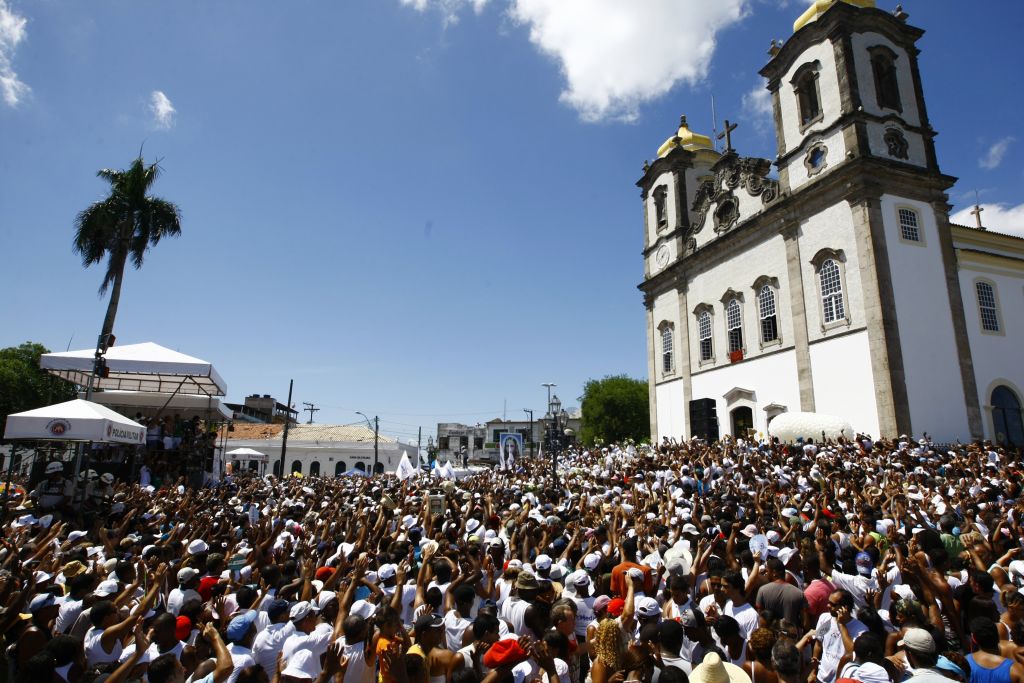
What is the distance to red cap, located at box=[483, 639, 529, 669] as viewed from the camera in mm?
3894

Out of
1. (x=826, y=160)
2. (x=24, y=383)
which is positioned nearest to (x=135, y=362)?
(x=826, y=160)

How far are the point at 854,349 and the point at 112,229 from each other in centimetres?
2906

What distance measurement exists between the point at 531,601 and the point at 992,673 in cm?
309

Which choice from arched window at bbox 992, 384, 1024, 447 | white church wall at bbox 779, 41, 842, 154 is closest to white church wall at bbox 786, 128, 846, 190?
white church wall at bbox 779, 41, 842, 154

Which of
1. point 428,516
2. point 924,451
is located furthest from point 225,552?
point 924,451

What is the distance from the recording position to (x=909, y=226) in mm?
22641

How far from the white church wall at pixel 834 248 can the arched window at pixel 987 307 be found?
18.6 ft

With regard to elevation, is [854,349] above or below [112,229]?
below

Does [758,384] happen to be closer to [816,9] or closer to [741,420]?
[741,420]

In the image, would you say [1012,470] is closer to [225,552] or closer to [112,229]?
[225,552]

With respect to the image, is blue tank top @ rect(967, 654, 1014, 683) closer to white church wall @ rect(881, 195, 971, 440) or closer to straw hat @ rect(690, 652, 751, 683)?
straw hat @ rect(690, 652, 751, 683)

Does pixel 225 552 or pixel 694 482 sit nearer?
pixel 225 552

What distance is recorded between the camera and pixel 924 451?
1752cm

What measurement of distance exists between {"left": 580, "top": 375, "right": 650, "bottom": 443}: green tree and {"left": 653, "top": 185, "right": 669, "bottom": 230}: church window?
25.1 m
